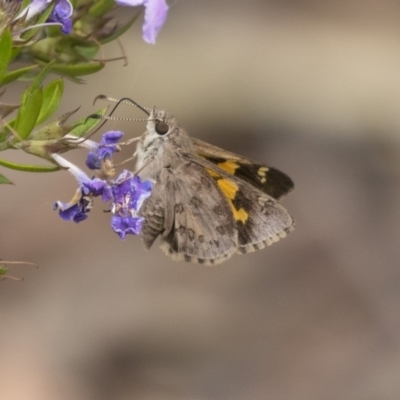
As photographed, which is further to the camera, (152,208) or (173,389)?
(173,389)

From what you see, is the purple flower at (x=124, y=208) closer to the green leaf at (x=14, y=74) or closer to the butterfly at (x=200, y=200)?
the green leaf at (x=14, y=74)

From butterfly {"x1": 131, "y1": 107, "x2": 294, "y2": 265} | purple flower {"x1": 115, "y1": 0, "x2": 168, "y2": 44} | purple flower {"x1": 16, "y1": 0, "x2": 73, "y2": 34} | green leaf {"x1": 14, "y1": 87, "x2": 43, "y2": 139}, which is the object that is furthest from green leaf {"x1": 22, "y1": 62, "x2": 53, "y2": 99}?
butterfly {"x1": 131, "y1": 107, "x2": 294, "y2": 265}

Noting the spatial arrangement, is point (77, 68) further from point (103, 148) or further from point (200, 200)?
point (200, 200)

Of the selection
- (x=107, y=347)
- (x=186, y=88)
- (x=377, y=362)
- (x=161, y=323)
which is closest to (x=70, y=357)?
(x=107, y=347)

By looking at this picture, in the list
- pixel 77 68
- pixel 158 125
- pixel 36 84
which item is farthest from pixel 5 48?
pixel 158 125

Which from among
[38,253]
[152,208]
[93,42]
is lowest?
[38,253]

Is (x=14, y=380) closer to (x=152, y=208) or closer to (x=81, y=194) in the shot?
(x=152, y=208)
